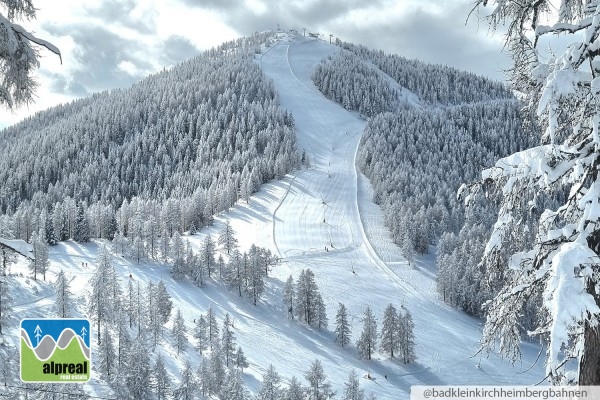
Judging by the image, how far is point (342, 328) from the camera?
Answer: 88500 millimetres

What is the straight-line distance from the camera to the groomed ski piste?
78125 millimetres

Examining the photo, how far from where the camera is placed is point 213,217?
525 feet

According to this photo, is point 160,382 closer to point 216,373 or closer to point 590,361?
point 216,373

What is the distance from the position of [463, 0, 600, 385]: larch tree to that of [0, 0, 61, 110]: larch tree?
22.7 feet

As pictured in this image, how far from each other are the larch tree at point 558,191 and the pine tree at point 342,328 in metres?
85.1

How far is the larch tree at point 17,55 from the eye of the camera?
24.1ft

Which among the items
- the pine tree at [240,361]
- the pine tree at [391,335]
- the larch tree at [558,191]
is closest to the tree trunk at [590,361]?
the larch tree at [558,191]

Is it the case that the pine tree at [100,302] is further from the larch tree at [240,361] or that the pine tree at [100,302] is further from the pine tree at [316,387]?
the pine tree at [316,387]

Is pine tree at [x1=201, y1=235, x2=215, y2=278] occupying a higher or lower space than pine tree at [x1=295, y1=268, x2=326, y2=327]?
higher

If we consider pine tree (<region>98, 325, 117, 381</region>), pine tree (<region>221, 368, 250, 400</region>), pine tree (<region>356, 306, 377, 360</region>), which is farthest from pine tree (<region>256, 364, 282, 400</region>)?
pine tree (<region>356, 306, 377, 360</region>)

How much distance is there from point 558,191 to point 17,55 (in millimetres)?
7971

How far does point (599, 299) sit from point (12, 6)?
9130mm

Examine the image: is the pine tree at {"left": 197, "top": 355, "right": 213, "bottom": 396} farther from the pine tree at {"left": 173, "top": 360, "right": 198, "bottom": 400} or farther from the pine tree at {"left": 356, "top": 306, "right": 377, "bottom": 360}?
the pine tree at {"left": 356, "top": 306, "right": 377, "bottom": 360}

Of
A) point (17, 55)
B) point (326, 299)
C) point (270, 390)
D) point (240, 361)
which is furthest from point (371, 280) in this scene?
point (17, 55)
